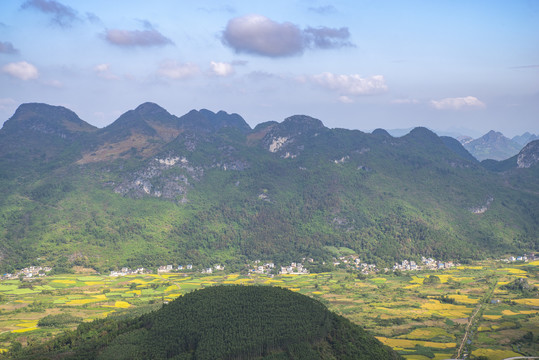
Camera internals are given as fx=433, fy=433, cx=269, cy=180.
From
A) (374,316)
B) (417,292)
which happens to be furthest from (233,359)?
(417,292)

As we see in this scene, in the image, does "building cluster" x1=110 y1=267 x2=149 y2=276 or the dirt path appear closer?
the dirt path

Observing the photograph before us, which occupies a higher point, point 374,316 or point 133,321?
point 133,321

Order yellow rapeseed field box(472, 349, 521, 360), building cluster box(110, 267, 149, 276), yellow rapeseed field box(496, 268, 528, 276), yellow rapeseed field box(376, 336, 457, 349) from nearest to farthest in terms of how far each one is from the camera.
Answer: yellow rapeseed field box(472, 349, 521, 360)
yellow rapeseed field box(376, 336, 457, 349)
yellow rapeseed field box(496, 268, 528, 276)
building cluster box(110, 267, 149, 276)

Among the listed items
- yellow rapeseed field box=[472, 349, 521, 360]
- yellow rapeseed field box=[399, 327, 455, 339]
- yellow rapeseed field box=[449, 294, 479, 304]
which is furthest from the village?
yellow rapeseed field box=[472, 349, 521, 360]

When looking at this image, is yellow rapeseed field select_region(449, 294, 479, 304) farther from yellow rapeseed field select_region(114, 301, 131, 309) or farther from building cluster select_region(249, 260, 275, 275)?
yellow rapeseed field select_region(114, 301, 131, 309)

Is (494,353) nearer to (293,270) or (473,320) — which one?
(473,320)

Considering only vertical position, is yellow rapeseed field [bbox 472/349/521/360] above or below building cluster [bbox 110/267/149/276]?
below

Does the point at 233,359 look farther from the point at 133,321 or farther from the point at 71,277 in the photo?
the point at 71,277
